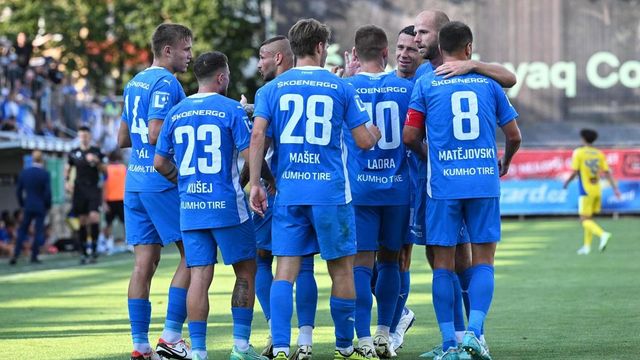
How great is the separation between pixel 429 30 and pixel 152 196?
7.24 feet

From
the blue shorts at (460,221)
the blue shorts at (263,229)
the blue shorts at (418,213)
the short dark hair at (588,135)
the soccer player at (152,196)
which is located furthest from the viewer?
the short dark hair at (588,135)

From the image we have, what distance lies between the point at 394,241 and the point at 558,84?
30718 mm

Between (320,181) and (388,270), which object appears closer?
(320,181)

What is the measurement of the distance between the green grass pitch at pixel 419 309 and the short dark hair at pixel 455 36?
7.07 ft

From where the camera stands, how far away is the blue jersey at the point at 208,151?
8.67 m

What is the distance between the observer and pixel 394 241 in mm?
9500

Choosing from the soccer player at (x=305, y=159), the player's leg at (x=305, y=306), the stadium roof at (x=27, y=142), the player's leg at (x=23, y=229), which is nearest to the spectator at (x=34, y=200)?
the player's leg at (x=23, y=229)

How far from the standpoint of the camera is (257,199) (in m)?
8.38

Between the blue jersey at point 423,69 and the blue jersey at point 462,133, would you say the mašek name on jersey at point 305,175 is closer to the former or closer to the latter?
the blue jersey at point 462,133

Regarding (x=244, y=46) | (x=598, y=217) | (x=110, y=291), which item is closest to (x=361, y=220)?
(x=110, y=291)

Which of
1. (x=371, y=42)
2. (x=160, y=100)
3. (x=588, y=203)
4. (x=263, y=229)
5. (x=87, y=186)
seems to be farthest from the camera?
(x=87, y=186)

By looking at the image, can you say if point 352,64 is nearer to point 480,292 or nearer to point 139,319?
point 480,292

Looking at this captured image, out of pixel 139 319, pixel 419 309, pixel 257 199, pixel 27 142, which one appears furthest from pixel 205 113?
pixel 27 142

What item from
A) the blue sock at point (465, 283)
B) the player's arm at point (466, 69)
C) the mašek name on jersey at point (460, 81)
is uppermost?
the player's arm at point (466, 69)
